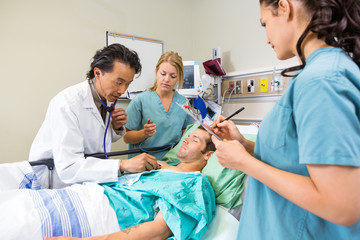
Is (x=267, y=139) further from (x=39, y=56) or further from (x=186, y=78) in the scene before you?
(x=39, y=56)

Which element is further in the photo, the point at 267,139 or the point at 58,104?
the point at 58,104

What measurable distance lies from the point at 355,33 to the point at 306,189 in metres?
0.40

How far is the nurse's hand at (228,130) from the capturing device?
3.38 feet

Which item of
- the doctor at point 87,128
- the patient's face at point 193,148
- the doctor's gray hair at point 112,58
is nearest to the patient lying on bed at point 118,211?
the doctor at point 87,128

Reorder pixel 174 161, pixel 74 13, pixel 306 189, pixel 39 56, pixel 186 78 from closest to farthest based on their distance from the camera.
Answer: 1. pixel 306 189
2. pixel 174 161
3. pixel 39 56
4. pixel 74 13
5. pixel 186 78

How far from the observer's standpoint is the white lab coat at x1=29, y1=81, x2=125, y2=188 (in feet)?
4.26

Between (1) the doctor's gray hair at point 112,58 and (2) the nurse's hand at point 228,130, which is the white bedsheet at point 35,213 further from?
(1) the doctor's gray hair at point 112,58

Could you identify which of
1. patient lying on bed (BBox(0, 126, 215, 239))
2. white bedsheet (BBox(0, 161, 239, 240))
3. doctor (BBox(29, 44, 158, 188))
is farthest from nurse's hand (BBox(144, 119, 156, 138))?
white bedsheet (BBox(0, 161, 239, 240))

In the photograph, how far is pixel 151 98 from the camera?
2.18m

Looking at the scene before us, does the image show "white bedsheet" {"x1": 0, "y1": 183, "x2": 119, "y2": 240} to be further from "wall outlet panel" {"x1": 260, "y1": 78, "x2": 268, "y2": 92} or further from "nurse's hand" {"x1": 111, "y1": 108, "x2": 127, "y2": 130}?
"wall outlet panel" {"x1": 260, "y1": 78, "x2": 268, "y2": 92}

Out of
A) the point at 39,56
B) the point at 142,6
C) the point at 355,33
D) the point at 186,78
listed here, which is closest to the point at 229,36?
the point at 186,78

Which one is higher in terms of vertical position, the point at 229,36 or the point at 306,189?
the point at 229,36

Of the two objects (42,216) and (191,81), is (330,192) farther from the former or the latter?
(191,81)

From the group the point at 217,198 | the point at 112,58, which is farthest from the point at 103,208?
the point at 112,58
